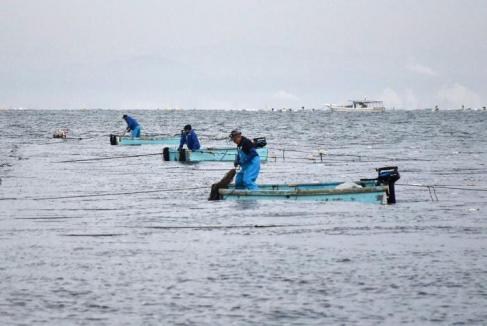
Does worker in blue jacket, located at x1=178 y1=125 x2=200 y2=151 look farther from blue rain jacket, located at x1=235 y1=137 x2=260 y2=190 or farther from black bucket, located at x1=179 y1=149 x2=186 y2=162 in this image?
blue rain jacket, located at x1=235 y1=137 x2=260 y2=190

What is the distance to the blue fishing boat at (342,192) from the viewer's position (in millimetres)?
23156

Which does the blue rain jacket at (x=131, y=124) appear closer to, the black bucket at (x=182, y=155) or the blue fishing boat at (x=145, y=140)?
the blue fishing boat at (x=145, y=140)

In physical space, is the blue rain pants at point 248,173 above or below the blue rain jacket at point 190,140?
below

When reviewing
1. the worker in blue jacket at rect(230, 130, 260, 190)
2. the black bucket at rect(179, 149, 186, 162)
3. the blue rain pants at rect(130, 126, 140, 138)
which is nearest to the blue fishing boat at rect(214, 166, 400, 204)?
the worker in blue jacket at rect(230, 130, 260, 190)

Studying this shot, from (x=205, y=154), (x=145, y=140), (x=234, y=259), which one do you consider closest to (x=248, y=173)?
(x=234, y=259)

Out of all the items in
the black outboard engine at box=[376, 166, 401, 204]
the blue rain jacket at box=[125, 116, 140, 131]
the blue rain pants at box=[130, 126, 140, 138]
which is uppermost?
the blue rain jacket at box=[125, 116, 140, 131]

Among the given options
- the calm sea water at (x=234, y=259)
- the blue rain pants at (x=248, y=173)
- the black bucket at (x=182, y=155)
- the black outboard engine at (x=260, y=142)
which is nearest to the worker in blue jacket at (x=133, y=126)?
the black bucket at (x=182, y=155)

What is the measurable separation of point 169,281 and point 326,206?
10.3 m

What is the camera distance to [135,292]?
43.5 feet

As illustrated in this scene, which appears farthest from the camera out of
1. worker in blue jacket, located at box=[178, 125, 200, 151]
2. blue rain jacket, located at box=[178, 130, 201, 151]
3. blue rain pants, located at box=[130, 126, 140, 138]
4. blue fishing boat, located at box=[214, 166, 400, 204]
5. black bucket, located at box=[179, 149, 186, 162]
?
blue rain pants, located at box=[130, 126, 140, 138]

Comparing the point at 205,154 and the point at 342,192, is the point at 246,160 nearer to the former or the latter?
the point at 342,192

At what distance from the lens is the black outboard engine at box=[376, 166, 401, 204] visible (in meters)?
23.0

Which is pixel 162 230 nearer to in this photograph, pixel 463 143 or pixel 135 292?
pixel 135 292

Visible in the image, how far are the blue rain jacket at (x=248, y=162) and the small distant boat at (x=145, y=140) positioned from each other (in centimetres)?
3428
